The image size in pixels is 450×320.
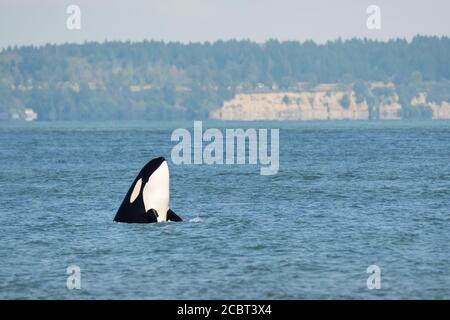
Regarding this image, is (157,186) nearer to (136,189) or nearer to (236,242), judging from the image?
(136,189)

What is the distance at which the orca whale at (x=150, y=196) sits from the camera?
32.3 meters

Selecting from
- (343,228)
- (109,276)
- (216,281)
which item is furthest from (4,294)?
(343,228)

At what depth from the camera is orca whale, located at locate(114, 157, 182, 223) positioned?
32.3m

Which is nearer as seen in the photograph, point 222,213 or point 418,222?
point 418,222

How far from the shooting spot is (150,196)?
32656 millimetres

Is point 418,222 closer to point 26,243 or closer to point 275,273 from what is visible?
point 275,273

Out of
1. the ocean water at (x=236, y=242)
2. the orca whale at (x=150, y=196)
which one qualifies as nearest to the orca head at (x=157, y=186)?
the orca whale at (x=150, y=196)

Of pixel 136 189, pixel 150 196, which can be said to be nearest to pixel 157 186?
pixel 150 196

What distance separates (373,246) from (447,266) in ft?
11.7

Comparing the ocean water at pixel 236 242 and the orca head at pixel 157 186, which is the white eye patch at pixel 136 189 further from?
the ocean water at pixel 236 242

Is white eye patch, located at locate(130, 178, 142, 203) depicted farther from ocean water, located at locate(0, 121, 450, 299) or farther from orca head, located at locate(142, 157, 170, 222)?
ocean water, located at locate(0, 121, 450, 299)

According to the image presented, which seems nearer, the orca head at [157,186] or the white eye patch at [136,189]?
the orca head at [157,186]
